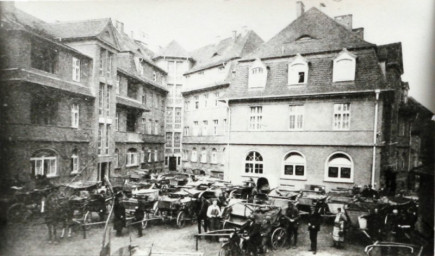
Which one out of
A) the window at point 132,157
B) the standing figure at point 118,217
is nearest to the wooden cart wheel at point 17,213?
the standing figure at point 118,217

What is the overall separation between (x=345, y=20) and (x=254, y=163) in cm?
572

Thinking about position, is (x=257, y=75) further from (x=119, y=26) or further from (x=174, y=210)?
(x=174, y=210)

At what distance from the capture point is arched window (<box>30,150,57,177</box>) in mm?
5543

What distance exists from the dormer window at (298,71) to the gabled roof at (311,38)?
0.94ft

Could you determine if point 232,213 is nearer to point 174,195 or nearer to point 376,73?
point 174,195

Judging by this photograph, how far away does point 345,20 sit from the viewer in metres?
5.95

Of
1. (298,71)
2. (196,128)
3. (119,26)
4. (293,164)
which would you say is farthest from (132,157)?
(196,128)

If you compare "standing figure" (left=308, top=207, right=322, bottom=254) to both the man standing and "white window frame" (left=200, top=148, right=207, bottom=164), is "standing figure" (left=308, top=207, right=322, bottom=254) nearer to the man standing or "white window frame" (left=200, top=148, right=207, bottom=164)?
the man standing

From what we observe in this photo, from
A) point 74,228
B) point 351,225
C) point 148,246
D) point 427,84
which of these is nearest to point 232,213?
point 148,246

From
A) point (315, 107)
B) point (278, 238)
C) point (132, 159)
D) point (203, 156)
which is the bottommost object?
point (278, 238)

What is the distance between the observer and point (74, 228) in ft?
20.5

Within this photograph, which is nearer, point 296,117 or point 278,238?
point 278,238

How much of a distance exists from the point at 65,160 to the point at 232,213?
3913 millimetres

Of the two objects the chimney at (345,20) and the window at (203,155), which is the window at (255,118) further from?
the window at (203,155)
